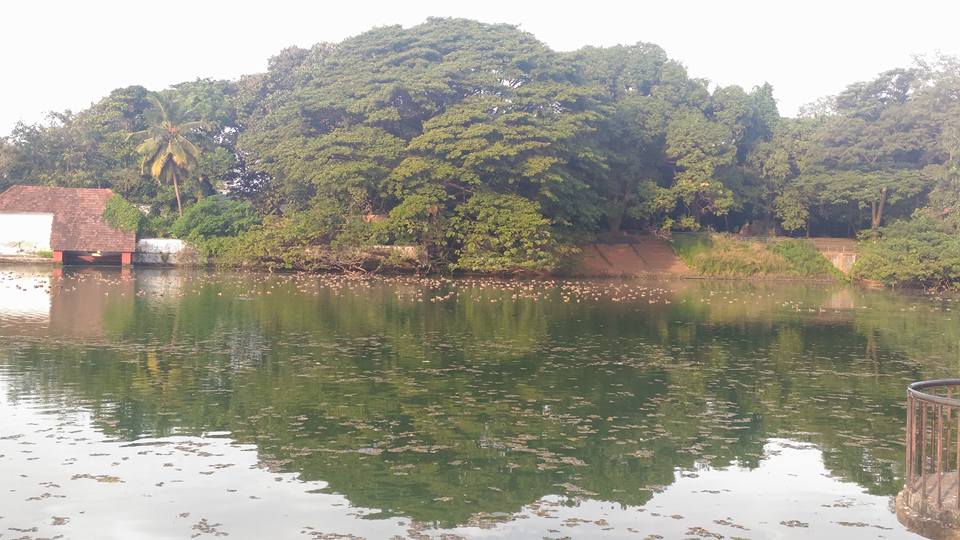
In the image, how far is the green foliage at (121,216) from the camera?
45.8m

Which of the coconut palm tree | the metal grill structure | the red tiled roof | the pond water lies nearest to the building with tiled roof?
the red tiled roof

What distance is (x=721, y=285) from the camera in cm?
4256

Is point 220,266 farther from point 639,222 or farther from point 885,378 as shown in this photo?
point 885,378

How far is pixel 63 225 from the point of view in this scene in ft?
150

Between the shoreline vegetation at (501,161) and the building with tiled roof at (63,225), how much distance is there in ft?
3.77

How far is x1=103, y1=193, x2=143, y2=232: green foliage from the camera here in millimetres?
45750

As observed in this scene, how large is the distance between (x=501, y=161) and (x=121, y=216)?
1960cm

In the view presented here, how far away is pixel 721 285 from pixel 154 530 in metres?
37.5

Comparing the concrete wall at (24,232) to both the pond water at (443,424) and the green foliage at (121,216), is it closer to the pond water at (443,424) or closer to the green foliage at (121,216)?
the green foliage at (121,216)

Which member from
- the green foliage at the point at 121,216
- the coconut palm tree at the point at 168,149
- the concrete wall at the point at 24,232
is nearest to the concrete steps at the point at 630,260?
the coconut palm tree at the point at 168,149

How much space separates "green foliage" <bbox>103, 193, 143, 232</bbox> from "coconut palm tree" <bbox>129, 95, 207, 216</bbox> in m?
3.13

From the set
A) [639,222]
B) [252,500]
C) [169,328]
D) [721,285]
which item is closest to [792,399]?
[252,500]

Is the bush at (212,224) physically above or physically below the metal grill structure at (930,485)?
above

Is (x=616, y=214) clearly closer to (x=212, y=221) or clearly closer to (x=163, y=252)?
(x=212, y=221)
